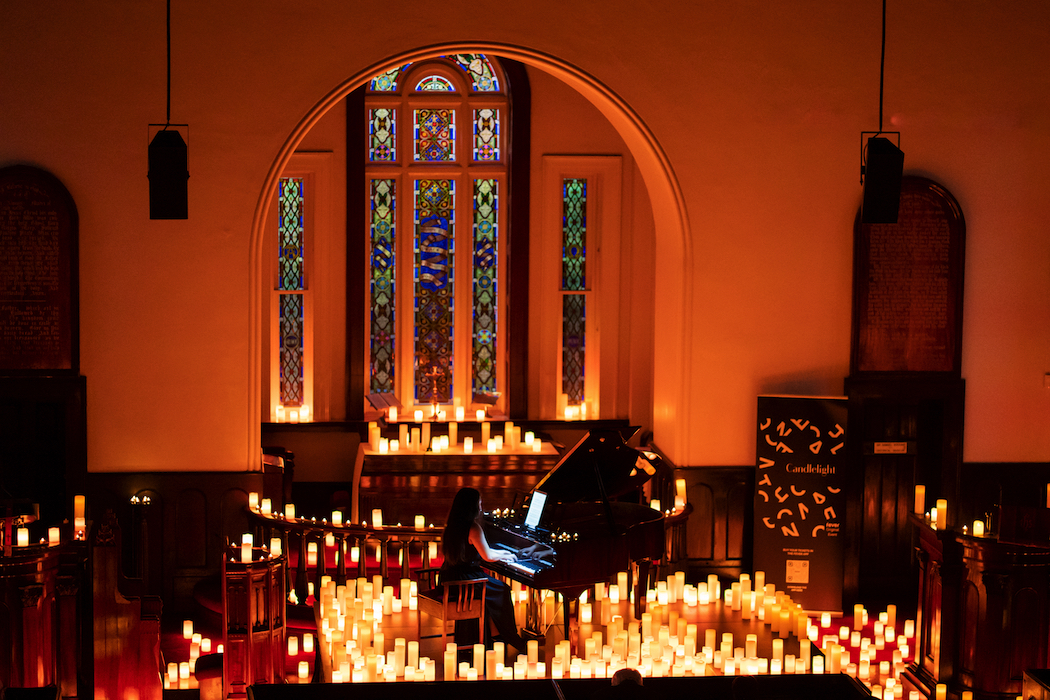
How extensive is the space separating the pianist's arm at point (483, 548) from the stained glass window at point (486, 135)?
5.54 meters

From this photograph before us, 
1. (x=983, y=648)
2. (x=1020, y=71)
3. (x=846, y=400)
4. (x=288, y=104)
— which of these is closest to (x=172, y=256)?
(x=288, y=104)

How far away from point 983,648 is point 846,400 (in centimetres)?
221

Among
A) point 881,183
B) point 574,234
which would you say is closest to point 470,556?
point 881,183

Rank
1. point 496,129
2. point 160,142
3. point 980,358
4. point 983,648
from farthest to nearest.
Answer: point 496,129
point 980,358
point 160,142
point 983,648

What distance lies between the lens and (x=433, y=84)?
11.1m

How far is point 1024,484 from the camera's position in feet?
28.0

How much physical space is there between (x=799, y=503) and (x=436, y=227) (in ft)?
16.0

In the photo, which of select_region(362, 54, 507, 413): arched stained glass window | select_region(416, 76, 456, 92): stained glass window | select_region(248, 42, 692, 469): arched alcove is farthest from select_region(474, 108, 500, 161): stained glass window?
select_region(248, 42, 692, 469): arched alcove

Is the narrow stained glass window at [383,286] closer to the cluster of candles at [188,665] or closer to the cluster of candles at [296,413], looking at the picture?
the cluster of candles at [296,413]

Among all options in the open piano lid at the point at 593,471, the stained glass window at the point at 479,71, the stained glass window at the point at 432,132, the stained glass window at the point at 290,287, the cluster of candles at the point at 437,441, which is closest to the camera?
the open piano lid at the point at 593,471

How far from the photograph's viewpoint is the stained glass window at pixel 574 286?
1116cm

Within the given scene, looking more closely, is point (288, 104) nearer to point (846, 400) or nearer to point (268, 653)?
point (268, 653)

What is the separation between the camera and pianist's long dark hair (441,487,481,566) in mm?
6395

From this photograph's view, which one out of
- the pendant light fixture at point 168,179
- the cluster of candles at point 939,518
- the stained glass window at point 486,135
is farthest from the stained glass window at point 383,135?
the cluster of candles at point 939,518
